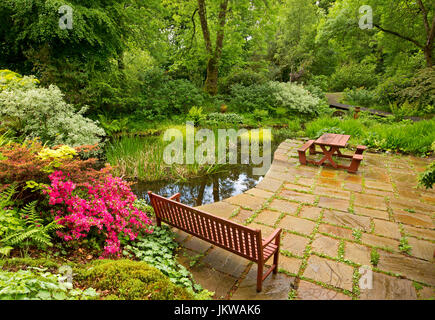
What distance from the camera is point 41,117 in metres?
4.71

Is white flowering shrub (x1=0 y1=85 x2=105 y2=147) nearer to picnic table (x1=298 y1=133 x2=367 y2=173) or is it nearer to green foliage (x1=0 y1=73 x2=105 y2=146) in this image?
green foliage (x1=0 y1=73 x2=105 y2=146)

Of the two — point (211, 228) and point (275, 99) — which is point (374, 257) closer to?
point (211, 228)

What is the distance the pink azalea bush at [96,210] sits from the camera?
94.5 inches

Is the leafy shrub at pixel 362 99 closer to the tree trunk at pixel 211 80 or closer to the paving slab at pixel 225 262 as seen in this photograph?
the tree trunk at pixel 211 80

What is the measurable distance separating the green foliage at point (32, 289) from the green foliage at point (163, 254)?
821 millimetres

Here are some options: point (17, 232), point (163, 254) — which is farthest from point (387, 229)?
point (17, 232)

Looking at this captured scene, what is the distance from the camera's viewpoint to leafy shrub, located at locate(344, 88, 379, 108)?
11.8 metres

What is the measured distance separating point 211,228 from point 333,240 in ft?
5.30

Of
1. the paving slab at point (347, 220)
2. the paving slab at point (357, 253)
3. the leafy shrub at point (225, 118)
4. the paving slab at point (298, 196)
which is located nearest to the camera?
the paving slab at point (357, 253)

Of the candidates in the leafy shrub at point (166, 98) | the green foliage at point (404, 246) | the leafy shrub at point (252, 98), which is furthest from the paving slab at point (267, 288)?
the leafy shrub at point (252, 98)

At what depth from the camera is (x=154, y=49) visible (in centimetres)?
1049

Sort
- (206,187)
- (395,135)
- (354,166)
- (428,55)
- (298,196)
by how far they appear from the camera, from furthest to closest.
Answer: (428,55) → (395,135) → (354,166) → (206,187) → (298,196)
